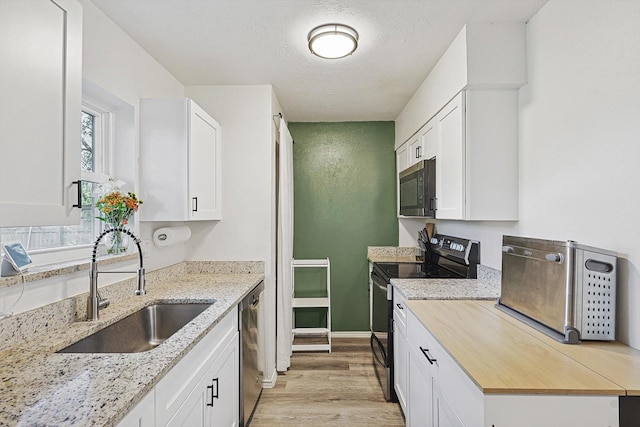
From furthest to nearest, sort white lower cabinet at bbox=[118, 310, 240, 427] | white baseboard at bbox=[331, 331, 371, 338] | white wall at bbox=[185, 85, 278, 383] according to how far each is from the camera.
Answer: white baseboard at bbox=[331, 331, 371, 338]
white wall at bbox=[185, 85, 278, 383]
white lower cabinet at bbox=[118, 310, 240, 427]

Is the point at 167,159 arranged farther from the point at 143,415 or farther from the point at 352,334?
the point at 352,334

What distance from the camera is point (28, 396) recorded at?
0.90 m

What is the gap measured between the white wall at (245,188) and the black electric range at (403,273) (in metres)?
0.89

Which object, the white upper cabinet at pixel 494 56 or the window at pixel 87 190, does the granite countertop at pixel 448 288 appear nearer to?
the white upper cabinet at pixel 494 56

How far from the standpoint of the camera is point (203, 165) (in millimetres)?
2393

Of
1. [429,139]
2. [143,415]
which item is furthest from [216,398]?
[429,139]

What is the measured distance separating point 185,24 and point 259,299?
1851mm

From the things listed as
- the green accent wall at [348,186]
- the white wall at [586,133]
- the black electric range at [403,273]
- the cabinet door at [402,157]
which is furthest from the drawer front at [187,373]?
the cabinet door at [402,157]

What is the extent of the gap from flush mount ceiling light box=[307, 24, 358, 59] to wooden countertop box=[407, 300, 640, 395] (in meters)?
1.56

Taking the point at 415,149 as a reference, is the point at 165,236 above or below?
below

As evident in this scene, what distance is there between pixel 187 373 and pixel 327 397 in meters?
1.57

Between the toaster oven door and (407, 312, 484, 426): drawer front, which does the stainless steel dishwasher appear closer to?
(407, 312, 484, 426): drawer front

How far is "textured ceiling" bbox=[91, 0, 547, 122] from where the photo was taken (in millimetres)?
1719

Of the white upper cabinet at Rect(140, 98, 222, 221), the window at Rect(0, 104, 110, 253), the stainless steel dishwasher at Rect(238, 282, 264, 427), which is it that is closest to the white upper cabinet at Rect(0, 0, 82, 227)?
the window at Rect(0, 104, 110, 253)
